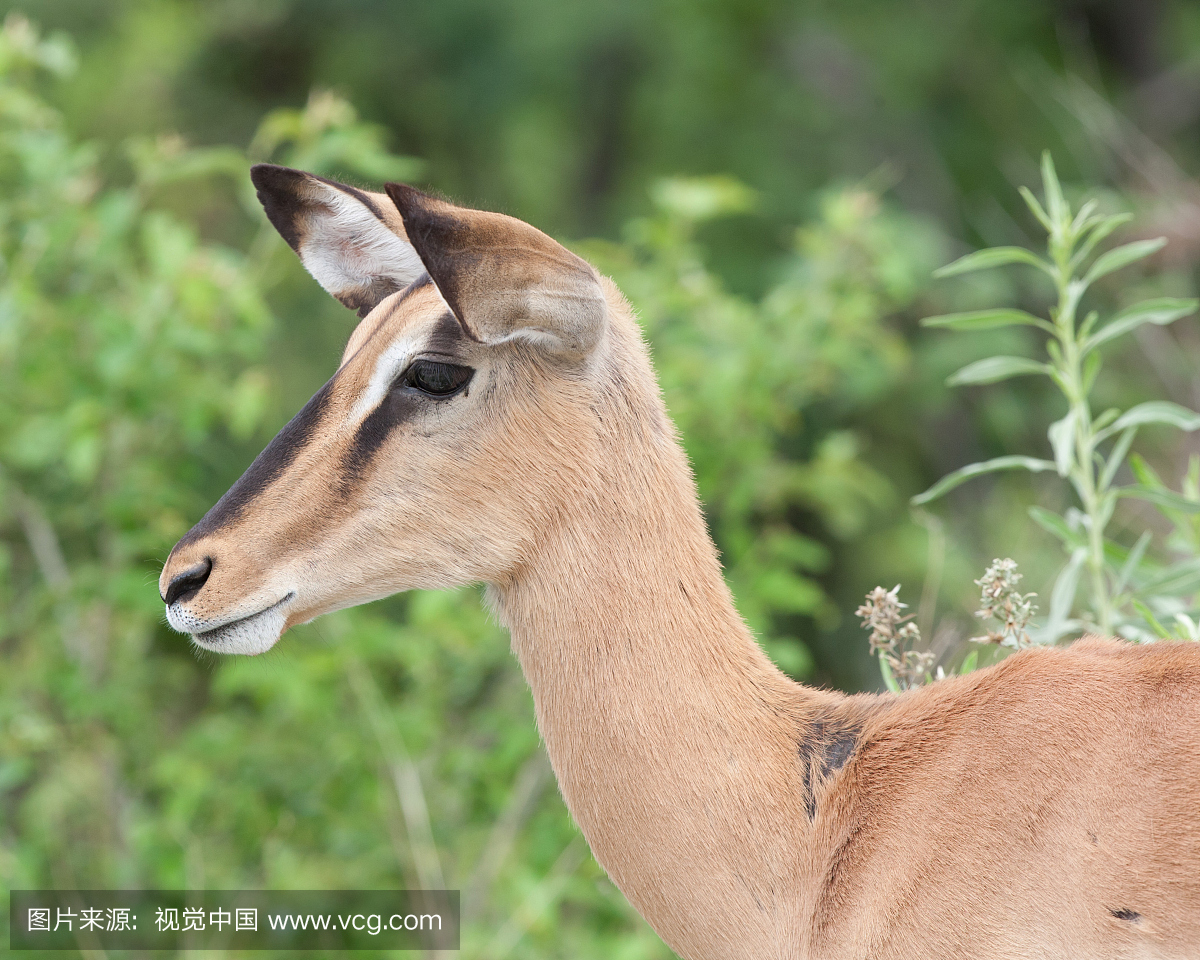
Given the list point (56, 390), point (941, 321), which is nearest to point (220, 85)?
point (56, 390)

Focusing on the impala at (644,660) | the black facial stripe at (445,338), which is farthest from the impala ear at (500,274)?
the black facial stripe at (445,338)

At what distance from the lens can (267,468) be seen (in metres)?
2.71

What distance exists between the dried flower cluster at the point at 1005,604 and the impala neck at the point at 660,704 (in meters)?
0.49

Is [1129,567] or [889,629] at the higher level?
[1129,567]

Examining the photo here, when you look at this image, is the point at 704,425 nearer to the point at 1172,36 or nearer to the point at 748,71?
the point at 748,71

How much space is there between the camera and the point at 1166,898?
2.19 meters

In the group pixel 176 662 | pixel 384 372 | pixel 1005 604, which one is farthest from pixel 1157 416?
pixel 176 662

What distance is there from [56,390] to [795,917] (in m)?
4.48

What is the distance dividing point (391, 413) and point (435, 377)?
0.12m

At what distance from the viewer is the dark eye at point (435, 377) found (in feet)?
8.88

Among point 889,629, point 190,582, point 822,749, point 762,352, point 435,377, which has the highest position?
point 762,352

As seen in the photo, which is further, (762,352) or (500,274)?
(762,352)

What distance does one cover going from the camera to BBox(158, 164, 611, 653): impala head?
2.64 metres

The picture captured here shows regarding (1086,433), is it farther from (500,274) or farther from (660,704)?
(500,274)
